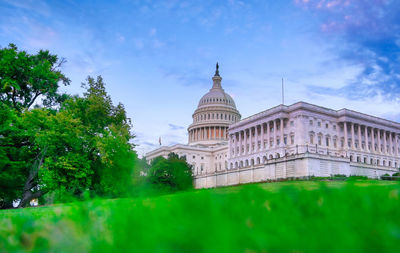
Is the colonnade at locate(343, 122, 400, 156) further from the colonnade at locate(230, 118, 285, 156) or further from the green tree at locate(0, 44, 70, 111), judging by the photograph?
the green tree at locate(0, 44, 70, 111)

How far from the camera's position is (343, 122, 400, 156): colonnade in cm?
8644

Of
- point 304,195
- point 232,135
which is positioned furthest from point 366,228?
→ point 232,135

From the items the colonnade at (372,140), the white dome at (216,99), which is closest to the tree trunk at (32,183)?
the colonnade at (372,140)

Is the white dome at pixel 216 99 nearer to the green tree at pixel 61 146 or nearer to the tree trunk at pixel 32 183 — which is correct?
the green tree at pixel 61 146

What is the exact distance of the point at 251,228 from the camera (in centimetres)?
281

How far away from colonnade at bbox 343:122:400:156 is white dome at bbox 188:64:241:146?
49486 mm

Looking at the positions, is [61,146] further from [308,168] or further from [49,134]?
[308,168]

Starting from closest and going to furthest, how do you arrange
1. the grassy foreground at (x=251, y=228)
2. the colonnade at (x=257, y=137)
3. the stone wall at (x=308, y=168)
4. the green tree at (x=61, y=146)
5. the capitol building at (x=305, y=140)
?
the grassy foreground at (x=251, y=228) < the green tree at (x=61, y=146) < the stone wall at (x=308, y=168) < the capitol building at (x=305, y=140) < the colonnade at (x=257, y=137)

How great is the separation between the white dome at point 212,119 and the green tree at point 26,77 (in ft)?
301

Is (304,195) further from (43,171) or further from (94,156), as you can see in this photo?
(94,156)

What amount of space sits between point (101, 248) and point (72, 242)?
15.7 inches

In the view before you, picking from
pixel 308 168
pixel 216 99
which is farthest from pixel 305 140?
pixel 216 99

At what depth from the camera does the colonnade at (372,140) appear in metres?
86.4

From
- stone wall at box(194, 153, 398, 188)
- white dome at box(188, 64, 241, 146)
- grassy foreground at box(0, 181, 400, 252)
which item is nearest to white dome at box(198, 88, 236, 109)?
white dome at box(188, 64, 241, 146)
